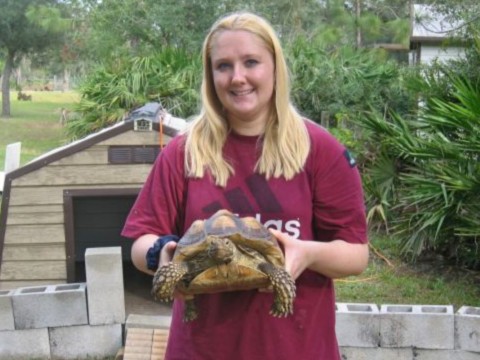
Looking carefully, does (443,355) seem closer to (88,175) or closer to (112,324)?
(112,324)

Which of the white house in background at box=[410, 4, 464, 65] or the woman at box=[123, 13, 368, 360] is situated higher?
the white house in background at box=[410, 4, 464, 65]

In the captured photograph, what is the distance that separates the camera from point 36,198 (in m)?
5.50

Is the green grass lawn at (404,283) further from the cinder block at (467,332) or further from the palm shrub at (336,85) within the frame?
the palm shrub at (336,85)

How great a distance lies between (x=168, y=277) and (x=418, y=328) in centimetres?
313

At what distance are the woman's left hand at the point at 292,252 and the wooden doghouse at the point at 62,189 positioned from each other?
353 cm

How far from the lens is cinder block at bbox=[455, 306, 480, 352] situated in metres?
4.54

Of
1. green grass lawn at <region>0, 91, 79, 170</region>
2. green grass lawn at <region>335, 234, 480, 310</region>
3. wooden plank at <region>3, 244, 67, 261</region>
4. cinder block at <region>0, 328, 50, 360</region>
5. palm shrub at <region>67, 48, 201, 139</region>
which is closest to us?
cinder block at <region>0, 328, 50, 360</region>

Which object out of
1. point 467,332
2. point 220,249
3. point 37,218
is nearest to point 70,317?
point 37,218

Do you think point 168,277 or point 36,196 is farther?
point 36,196

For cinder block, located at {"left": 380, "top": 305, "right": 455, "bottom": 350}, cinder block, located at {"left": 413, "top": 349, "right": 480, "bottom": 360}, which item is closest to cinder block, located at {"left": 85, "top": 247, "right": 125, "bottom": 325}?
cinder block, located at {"left": 380, "top": 305, "right": 455, "bottom": 350}

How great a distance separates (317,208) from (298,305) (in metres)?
0.29

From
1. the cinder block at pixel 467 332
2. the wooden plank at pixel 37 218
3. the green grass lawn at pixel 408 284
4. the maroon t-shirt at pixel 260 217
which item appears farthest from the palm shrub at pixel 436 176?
the maroon t-shirt at pixel 260 217

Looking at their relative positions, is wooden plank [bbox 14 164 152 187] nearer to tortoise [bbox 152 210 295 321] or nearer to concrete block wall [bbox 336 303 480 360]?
concrete block wall [bbox 336 303 480 360]

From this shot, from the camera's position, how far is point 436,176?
6730mm
